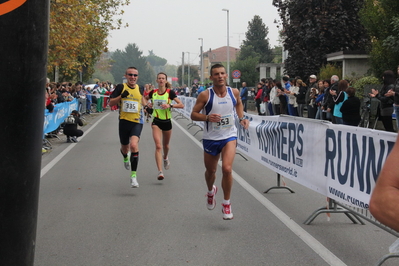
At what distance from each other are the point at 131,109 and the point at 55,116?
8.72 m

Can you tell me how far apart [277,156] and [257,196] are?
758mm

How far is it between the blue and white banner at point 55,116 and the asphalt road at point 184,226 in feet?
17.2

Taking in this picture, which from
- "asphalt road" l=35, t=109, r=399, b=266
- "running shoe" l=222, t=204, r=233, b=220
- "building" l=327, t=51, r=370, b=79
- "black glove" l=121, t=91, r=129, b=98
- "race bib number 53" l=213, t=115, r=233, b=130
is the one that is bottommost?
"asphalt road" l=35, t=109, r=399, b=266

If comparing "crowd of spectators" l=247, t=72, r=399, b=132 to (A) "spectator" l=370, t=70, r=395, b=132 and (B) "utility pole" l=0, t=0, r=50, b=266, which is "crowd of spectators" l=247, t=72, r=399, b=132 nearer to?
(A) "spectator" l=370, t=70, r=395, b=132

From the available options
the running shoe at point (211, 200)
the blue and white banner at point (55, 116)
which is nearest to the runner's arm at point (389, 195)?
the running shoe at point (211, 200)

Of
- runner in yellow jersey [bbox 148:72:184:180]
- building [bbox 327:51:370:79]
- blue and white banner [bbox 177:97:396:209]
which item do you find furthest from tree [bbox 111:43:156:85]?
blue and white banner [bbox 177:97:396:209]

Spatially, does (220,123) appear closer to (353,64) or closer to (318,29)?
(353,64)

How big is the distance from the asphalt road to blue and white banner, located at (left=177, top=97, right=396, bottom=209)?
0.45m

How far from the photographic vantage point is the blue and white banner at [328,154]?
18.4 ft

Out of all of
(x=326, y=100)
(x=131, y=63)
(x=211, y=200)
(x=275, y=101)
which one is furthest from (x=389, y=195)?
(x=131, y=63)

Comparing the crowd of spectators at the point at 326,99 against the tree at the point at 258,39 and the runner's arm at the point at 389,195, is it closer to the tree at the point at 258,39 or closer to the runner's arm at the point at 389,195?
the runner's arm at the point at 389,195

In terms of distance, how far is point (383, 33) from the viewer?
24469mm

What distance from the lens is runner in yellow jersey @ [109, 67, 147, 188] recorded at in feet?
30.5

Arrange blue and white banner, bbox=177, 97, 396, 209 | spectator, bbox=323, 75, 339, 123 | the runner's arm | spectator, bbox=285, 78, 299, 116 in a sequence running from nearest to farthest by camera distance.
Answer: the runner's arm, blue and white banner, bbox=177, 97, 396, 209, spectator, bbox=323, 75, 339, 123, spectator, bbox=285, 78, 299, 116
